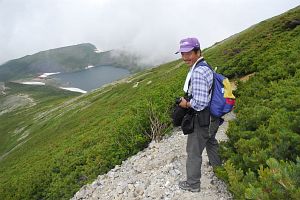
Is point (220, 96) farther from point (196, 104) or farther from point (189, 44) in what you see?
point (189, 44)

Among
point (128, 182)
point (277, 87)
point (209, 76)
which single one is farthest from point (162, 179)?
point (277, 87)

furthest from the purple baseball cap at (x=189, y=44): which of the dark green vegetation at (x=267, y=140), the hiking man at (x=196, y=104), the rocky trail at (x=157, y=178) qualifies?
the rocky trail at (x=157, y=178)

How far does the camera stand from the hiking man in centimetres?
889

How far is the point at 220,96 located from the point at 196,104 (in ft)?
2.34

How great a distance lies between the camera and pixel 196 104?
29.2 feet

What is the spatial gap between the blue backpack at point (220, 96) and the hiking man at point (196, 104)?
0.15 meters

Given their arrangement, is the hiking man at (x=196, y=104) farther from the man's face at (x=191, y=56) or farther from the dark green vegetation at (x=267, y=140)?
the dark green vegetation at (x=267, y=140)

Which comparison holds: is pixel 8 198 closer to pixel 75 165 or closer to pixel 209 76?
pixel 75 165

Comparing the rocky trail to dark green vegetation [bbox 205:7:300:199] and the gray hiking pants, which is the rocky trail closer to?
the gray hiking pants

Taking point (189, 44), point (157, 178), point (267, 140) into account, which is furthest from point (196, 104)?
point (157, 178)

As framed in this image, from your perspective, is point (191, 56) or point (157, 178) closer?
point (191, 56)

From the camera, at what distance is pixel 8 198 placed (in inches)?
1148

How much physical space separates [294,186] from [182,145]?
810cm

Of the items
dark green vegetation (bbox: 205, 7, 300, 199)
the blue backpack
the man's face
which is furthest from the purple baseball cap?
dark green vegetation (bbox: 205, 7, 300, 199)
